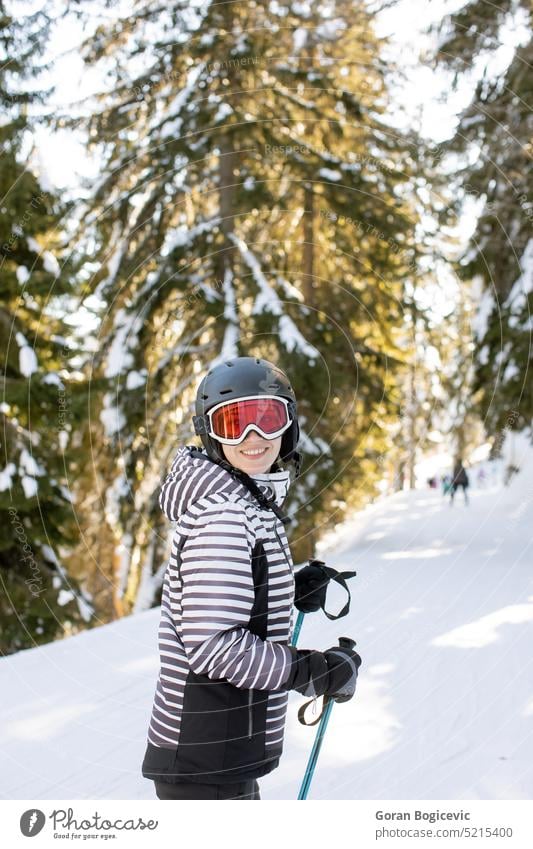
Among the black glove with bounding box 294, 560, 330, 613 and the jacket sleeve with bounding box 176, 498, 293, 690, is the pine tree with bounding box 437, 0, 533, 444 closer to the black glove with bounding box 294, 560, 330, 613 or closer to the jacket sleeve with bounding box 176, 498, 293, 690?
the black glove with bounding box 294, 560, 330, 613

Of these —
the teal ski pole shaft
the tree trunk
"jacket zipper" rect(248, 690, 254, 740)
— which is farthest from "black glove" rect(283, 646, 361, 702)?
the tree trunk

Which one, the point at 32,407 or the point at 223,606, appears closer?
the point at 223,606

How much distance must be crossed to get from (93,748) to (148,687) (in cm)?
96

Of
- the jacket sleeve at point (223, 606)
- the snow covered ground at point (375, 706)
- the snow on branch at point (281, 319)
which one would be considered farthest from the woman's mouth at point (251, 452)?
the snow on branch at point (281, 319)

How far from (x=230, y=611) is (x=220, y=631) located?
55 mm

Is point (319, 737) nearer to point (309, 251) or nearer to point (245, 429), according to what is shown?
point (245, 429)

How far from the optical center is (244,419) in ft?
7.77

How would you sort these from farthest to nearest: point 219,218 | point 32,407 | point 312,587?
point 219,218 < point 32,407 < point 312,587

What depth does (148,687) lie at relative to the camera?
5.45 m

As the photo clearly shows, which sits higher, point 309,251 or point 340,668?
point 309,251

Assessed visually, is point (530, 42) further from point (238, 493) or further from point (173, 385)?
point (238, 493)

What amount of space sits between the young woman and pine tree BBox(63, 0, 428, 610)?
24.7 ft

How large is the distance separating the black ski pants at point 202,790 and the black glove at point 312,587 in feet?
1.82

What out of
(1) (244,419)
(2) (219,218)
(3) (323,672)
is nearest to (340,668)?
(3) (323,672)
